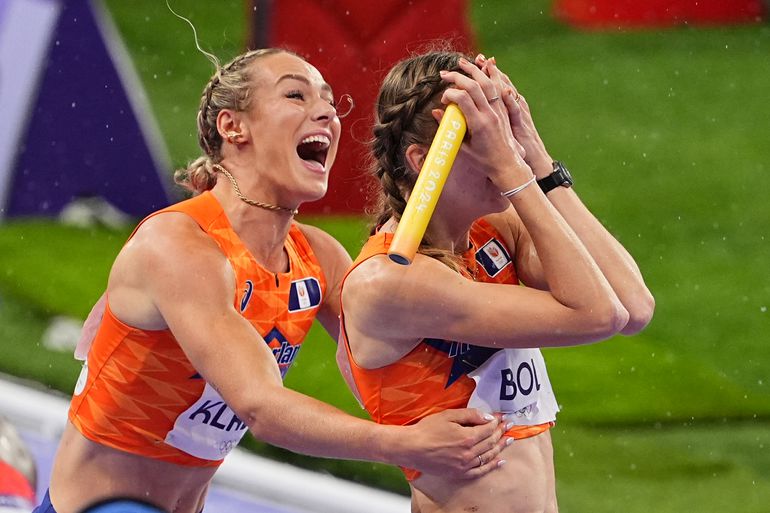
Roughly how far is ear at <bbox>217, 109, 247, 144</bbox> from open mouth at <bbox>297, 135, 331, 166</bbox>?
159 millimetres

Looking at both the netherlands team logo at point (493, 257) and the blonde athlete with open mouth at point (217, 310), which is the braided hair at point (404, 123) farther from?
the blonde athlete with open mouth at point (217, 310)

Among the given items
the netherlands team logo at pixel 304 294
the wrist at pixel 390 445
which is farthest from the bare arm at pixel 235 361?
the netherlands team logo at pixel 304 294

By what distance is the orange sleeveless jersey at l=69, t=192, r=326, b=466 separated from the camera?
10.0ft

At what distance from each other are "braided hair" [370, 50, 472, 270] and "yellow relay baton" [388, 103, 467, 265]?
0.83ft

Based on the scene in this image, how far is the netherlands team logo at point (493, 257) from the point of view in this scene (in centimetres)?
282

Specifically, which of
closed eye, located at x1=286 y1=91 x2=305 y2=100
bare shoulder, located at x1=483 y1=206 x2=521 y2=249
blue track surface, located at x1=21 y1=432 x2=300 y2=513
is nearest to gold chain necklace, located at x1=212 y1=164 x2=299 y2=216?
closed eye, located at x1=286 y1=91 x2=305 y2=100

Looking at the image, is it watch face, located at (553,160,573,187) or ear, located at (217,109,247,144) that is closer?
watch face, located at (553,160,573,187)

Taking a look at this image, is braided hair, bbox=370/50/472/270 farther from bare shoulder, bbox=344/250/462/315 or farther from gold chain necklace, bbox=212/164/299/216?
gold chain necklace, bbox=212/164/299/216

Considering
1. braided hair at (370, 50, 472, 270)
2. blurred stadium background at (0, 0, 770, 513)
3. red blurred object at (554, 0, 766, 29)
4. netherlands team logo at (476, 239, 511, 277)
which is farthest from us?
red blurred object at (554, 0, 766, 29)

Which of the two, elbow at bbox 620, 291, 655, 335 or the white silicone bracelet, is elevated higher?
the white silicone bracelet

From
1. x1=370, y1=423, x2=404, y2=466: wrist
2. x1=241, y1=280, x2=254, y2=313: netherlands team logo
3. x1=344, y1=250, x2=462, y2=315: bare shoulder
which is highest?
x1=344, y1=250, x2=462, y2=315: bare shoulder

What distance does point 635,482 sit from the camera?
5723 mm

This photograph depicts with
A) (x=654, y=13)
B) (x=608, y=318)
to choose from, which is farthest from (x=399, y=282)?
(x=654, y=13)

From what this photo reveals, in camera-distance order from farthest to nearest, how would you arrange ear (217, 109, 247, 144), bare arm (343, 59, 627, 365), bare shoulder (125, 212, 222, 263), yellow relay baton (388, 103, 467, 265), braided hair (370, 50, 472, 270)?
ear (217, 109, 247, 144)
bare shoulder (125, 212, 222, 263)
braided hair (370, 50, 472, 270)
bare arm (343, 59, 627, 365)
yellow relay baton (388, 103, 467, 265)
